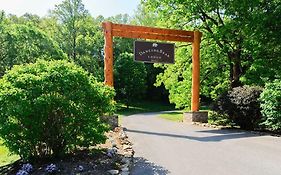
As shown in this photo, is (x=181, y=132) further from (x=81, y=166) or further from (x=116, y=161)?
(x=81, y=166)

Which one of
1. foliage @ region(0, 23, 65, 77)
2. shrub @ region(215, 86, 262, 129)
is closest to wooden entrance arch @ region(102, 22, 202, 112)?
shrub @ region(215, 86, 262, 129)

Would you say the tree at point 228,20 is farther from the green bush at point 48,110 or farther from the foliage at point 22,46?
the foliage at point 22,46

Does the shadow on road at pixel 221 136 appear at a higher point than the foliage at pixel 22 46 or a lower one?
lower

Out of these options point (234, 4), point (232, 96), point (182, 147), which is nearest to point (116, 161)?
point (182, 147)

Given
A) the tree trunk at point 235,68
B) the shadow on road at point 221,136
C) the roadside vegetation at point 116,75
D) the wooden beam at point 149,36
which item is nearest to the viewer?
the roadside vegetation at point 116,75

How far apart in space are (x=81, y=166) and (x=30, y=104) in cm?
162

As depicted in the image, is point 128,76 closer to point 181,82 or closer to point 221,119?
point 181,82

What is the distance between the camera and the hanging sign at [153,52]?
14797mm

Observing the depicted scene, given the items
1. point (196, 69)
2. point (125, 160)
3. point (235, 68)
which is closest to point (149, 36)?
point (196, 69)

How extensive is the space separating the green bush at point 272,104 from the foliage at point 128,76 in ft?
83.9

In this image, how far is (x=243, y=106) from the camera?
13.0 m

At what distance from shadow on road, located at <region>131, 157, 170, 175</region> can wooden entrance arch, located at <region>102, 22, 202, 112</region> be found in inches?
260

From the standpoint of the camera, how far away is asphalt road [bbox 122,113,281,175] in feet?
22.6

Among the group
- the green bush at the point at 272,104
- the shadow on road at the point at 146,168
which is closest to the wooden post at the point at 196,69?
the green bush at the point at 272,104
